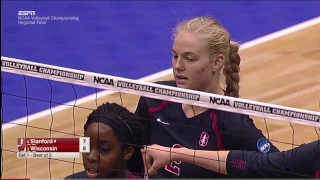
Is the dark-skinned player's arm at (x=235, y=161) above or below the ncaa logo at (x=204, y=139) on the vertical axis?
below

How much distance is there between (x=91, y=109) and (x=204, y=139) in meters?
1.68

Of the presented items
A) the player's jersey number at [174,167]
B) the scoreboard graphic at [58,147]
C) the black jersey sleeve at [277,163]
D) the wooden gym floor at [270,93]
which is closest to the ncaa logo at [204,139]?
the player's jersey number at [174,167]

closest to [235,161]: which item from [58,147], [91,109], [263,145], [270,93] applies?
[263,145]

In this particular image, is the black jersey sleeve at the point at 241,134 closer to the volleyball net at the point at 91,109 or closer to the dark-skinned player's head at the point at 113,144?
the volleyball net at the point at 91,109

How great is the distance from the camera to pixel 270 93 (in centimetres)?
630

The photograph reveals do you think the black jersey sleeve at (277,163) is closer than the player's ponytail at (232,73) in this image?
Yes

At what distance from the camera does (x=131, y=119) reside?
3.82 m

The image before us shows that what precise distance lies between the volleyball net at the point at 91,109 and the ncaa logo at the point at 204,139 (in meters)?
0.26

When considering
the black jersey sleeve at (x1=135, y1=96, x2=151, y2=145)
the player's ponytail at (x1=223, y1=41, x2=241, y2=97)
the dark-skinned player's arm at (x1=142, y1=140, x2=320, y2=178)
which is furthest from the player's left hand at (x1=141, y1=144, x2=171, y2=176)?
the player's ponytail at (x1=223, y1=41, x2=241, y2=97)

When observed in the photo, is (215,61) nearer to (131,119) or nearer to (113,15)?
(131,119)

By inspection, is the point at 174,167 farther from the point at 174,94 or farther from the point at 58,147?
the point at 58,147

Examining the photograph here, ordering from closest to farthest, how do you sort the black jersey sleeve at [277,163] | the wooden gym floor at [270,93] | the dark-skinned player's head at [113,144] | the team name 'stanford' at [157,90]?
1. the black jersey sleeve at [277,163]
2. the team name 'stanford' at [157,90]
3. the dark-skinned player's head at [113,144]
4. the wooden gym floor at [270,93]

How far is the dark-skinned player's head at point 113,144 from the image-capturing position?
3.70 m

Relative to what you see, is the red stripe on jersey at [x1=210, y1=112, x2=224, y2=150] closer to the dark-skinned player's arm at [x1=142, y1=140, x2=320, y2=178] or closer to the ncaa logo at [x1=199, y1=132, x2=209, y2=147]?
the ncaa logo at [x1=199, y1=132, x2=209, y2=147]
